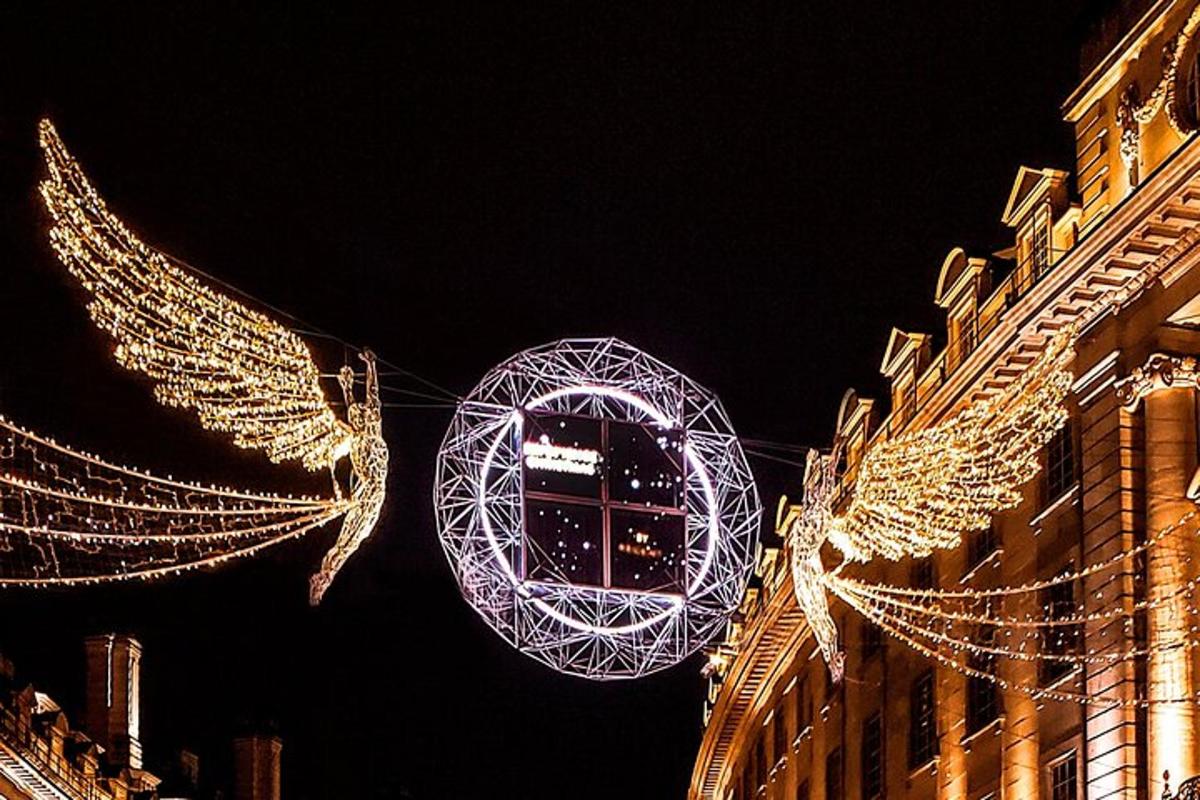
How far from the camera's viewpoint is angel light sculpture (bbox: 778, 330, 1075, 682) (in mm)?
33531

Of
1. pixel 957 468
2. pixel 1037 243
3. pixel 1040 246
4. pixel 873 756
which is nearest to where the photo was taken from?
pixel 957 468

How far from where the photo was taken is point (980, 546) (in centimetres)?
4131

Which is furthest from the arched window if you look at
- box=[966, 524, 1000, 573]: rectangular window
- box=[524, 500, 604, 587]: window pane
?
box=[524, 500, 604, 587]: window pane

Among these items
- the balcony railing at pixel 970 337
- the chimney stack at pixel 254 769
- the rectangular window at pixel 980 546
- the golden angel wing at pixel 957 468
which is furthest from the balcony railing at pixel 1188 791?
the chimney stack at pixel 254 769

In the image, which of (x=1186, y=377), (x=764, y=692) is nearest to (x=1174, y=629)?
(x=1186, y=377)

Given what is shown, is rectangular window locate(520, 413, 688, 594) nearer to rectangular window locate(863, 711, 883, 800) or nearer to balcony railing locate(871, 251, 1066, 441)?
balcony railing locate(871, 251, 1066, 441)

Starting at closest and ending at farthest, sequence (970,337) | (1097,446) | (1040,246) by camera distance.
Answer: (1097,446), (1040,246), (970,337)

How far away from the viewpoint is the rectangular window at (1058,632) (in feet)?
119

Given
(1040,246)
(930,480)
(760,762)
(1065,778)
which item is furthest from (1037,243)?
(760,762)

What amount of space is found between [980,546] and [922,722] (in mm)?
4072

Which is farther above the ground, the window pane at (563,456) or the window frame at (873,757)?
the window pane at (563,456)

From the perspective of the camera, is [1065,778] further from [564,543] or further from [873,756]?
[873,756]

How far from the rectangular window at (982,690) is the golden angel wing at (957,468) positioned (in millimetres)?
1849

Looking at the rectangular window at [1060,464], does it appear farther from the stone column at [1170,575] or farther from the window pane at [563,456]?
the window pane at [563,456]
